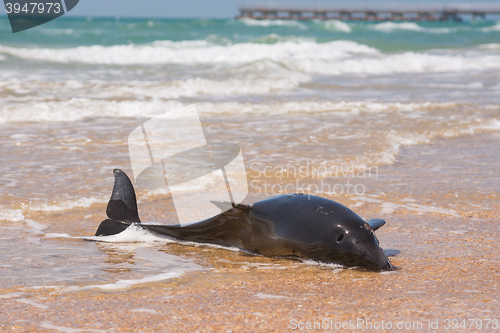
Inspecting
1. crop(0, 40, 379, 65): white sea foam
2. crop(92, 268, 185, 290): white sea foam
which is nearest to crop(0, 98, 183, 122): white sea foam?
crop(92, 268, 185, 290): white sea foam

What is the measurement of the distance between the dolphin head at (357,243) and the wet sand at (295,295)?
77mm

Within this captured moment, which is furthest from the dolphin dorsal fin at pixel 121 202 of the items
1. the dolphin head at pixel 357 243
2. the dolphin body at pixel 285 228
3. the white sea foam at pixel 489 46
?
the white sea foam at pixel 489 46

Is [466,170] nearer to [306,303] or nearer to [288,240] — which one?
[288,240]

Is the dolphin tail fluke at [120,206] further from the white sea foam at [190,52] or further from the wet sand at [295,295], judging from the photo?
the white sea foam at [190,52]

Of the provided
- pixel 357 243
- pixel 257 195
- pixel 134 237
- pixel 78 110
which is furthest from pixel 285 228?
pixel 78 110

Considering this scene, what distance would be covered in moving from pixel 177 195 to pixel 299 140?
302 centimetres

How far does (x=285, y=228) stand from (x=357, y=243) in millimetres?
502

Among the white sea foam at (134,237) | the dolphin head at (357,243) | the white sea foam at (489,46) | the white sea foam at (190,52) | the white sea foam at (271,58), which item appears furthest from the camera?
the white sea foam at (489,46)

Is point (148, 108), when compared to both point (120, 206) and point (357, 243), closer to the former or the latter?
point (120, 206)

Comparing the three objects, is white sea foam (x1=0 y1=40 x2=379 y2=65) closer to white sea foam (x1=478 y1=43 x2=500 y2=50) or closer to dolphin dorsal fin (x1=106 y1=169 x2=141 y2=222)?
white sea foam (x1=478 y1=43 x2=500 y2=50)

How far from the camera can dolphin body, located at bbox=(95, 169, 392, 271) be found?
139 inches

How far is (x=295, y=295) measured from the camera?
325 centimetres

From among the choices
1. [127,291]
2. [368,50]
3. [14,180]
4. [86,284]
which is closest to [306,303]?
[127,291]

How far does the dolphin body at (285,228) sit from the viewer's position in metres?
3.53
